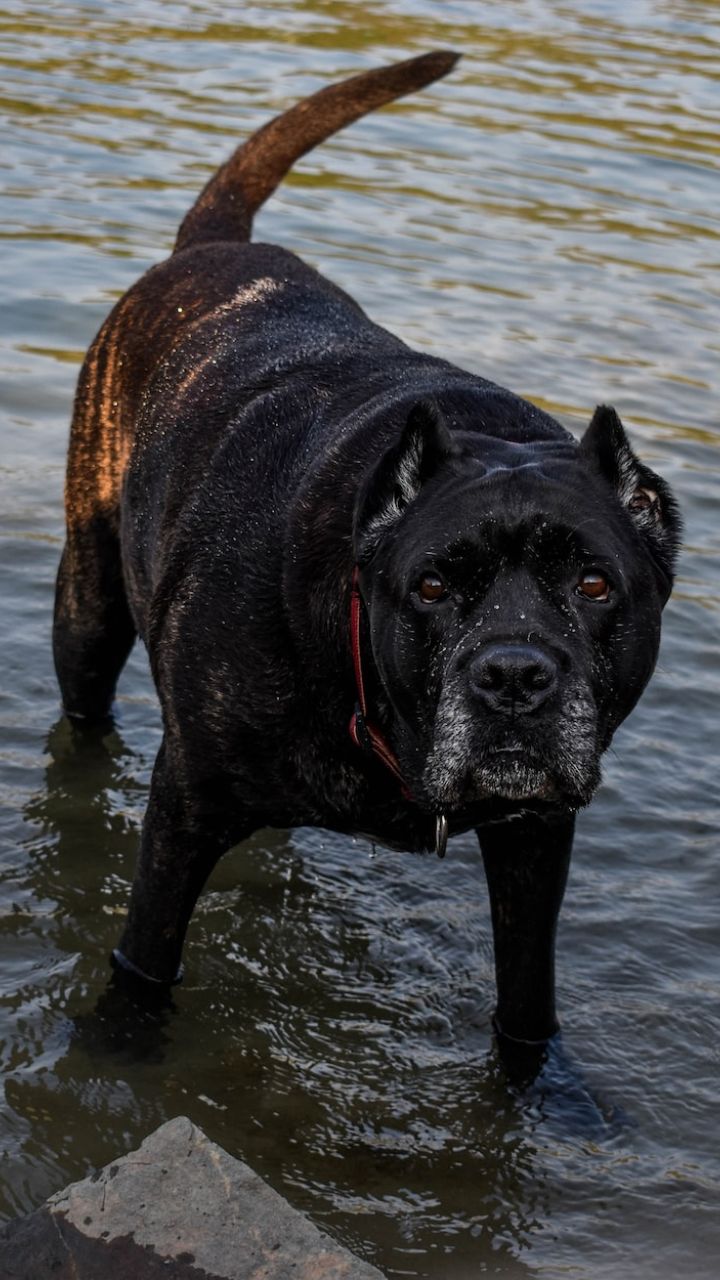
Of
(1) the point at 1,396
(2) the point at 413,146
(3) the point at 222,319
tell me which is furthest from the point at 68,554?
(2) the point at 413,146

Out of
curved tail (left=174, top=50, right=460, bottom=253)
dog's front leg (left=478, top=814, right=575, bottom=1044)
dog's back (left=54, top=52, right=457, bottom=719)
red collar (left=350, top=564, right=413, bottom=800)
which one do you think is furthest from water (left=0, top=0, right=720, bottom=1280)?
curved tail (left=174, top=50, right=460, bottom=253)

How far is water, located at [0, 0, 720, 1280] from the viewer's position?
14.0 feet

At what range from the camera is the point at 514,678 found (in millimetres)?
3404

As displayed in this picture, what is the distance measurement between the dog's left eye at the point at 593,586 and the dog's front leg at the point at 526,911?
2.16ft

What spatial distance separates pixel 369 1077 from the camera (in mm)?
4594

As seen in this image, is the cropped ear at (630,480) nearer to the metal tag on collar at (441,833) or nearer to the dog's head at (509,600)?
the dog's head at (509,600)

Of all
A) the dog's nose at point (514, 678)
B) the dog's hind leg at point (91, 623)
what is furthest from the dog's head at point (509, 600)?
the dog's hind leg at point (91, 623)

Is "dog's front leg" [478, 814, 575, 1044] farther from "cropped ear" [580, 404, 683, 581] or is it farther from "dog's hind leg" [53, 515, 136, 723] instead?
"dog's hind leg" [53, 515, 136, 723]

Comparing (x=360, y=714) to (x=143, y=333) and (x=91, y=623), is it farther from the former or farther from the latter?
(x=91, y=623)

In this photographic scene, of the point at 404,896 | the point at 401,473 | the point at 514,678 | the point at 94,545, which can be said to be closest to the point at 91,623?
the point at 94,545

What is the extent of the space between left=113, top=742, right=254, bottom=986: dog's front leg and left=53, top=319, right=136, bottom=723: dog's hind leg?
131cm

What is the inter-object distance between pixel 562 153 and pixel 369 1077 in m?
9.70

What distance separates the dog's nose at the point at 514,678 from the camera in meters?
3.40

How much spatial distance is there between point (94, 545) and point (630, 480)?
221cm
